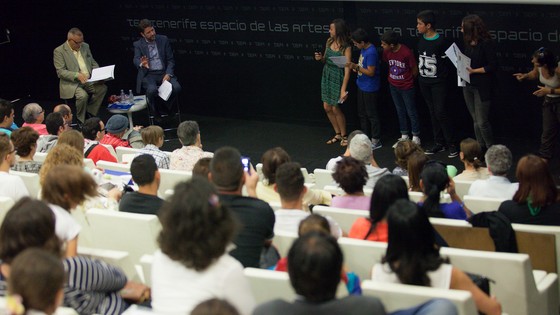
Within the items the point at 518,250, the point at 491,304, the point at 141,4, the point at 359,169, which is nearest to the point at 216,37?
the point at 141,4

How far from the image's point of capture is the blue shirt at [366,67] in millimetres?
8961

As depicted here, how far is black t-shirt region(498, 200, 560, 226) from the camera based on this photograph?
16.7 feet

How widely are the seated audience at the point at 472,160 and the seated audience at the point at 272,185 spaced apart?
1.07m

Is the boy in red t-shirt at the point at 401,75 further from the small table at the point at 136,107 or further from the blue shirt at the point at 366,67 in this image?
the small table at the point at 136,107

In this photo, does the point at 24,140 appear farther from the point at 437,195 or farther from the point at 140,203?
the point at 437,195

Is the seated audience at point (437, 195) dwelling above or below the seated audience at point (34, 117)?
below

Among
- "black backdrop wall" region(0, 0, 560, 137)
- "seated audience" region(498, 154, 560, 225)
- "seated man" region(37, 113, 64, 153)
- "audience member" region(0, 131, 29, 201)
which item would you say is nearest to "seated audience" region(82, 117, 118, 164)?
"seated man" region(37, 113, 64, 153)

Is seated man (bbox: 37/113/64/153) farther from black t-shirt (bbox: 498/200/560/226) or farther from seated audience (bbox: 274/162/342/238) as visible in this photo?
black t-shirt (bbox: 498/200/560/226)

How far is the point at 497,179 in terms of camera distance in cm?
573

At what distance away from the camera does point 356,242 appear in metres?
4.43

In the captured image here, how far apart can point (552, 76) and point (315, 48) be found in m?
2.91

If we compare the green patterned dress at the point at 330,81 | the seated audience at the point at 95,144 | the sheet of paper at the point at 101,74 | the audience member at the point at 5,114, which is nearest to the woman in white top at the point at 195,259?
the seated audience at the point at 95,144

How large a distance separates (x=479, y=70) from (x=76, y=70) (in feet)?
15.5

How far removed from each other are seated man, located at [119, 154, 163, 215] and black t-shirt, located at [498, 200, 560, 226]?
6.79 feet
